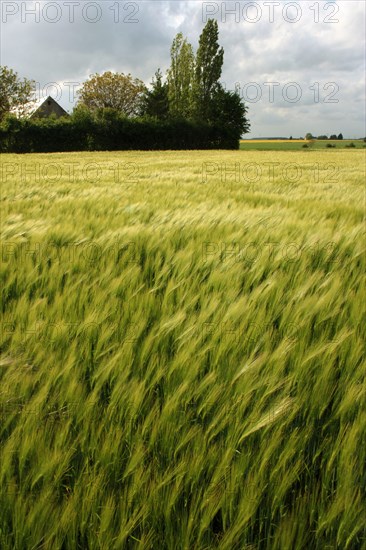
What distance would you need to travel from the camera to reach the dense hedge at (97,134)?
2480cm

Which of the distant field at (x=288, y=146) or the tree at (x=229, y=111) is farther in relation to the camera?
the distant field at (x=288, y=146)

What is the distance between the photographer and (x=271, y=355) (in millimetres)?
877

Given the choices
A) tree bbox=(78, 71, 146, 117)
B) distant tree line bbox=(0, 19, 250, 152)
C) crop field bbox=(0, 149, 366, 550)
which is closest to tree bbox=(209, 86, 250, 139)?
distant tree line bbox=(0, 19, 250, 152)

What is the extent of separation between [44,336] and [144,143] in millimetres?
31014

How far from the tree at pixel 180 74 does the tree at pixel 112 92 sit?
3.88m

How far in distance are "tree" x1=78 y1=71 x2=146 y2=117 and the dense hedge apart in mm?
12946

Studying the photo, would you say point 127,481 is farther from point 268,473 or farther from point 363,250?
point 363,250

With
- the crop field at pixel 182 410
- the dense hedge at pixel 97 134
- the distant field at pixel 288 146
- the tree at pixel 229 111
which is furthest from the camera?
the distant field at pixel 288 146

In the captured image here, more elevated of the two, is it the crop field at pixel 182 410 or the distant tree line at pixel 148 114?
the distant tree line at pixel 148 114

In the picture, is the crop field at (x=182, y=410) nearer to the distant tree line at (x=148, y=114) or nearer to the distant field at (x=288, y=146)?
the distant tree line at (x=148, y=114)

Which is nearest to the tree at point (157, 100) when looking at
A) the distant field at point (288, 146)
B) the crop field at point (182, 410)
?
the distant field at point (288, 146)

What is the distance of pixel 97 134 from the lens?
27375 mm

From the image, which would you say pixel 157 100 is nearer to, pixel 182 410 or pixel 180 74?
pixel 180 74

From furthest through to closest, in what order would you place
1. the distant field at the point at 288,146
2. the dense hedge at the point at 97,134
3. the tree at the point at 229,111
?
the distant field at the point at 288,146
the tree at the point at 229,111
the dense hedge at the point at 97,134
